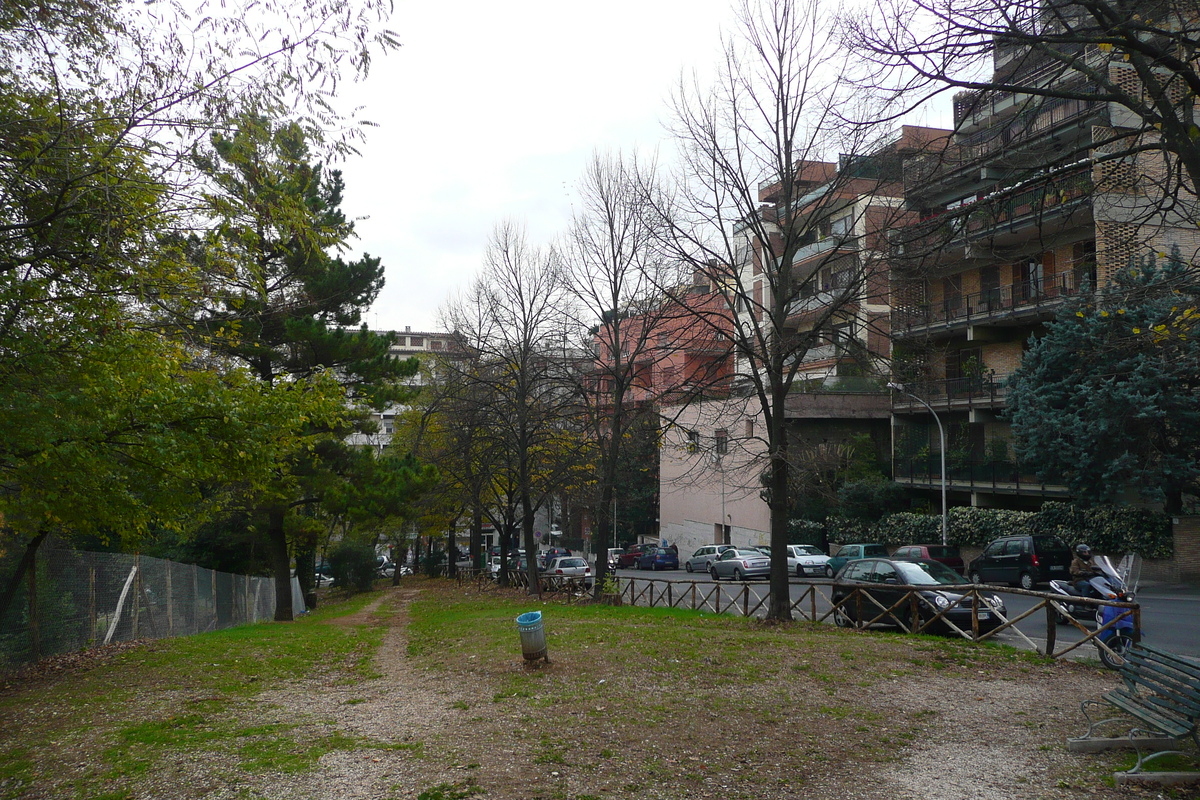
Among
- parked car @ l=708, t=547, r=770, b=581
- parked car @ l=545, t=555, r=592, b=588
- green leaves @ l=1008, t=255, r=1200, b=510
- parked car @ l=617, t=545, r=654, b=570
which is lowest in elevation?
parked car @ l=617, t=545, r=654, b=570

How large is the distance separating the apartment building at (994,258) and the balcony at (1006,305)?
0.20 feet

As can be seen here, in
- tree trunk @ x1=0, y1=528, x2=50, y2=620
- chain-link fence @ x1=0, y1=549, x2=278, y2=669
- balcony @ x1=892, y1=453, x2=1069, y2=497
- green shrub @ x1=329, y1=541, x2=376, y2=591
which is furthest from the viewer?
green shrub @ x1=329, y1=541, x2=376, y2=591

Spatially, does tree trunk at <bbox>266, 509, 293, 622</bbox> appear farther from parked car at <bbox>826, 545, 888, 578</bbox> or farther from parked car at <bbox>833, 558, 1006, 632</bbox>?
parked car at <bbox>826, 545, 888, 578</bbox>

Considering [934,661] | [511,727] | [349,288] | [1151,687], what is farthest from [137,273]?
[349,288]

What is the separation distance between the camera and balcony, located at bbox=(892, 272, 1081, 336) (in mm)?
30031

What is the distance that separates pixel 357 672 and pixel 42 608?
468 centimetres

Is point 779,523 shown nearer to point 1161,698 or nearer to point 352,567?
point 1161,698

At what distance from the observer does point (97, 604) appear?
45.1 feet

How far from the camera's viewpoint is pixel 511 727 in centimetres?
811

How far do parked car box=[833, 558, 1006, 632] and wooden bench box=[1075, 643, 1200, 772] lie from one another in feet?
24.0

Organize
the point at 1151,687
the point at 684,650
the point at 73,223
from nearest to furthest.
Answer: the point at 1151,687, the point at 73,223, the point at 684,650

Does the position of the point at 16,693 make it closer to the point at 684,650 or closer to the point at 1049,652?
the point at 684,650

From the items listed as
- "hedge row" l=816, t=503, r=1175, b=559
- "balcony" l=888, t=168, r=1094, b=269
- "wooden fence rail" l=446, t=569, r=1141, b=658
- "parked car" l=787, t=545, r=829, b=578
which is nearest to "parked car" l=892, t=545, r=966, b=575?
"hedge row" l=816, t=503, r=1175, b=559

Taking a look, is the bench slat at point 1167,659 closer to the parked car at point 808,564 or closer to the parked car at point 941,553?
the parked car at point 941,553
